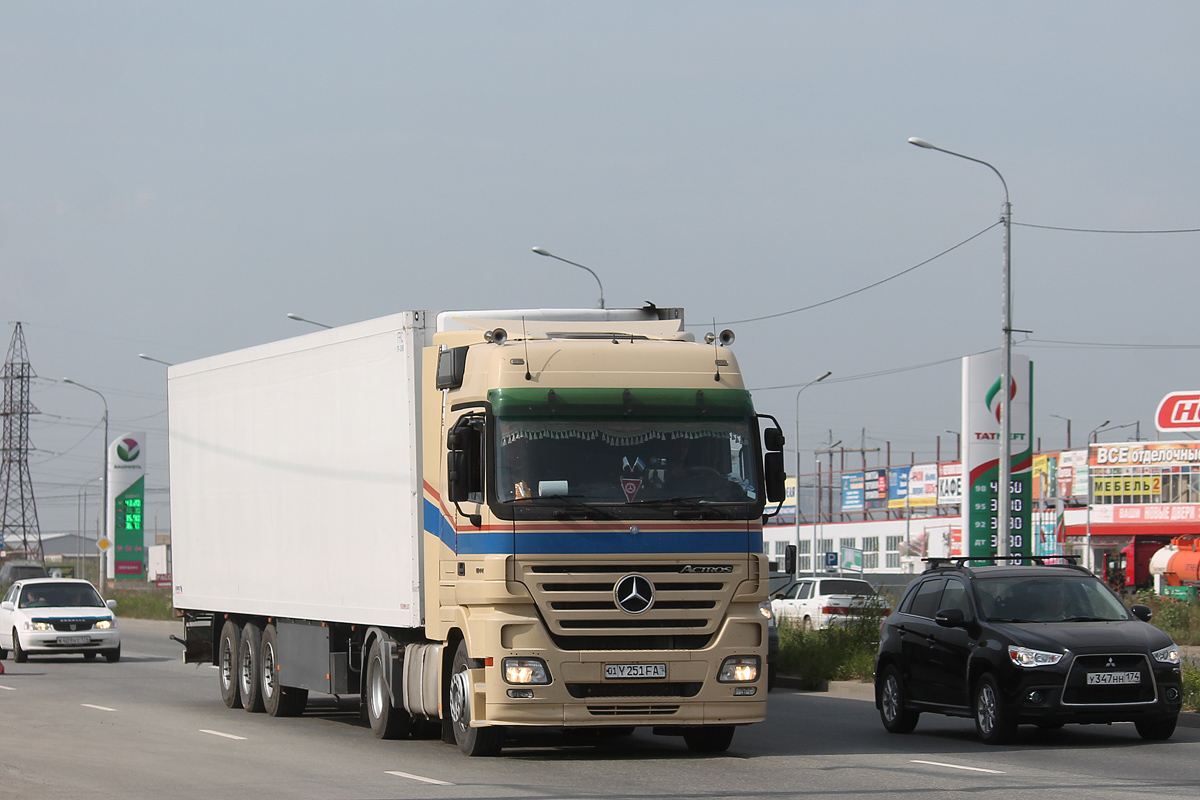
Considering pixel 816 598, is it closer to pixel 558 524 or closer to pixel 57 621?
pixel 57 621

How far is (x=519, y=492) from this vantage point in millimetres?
12977

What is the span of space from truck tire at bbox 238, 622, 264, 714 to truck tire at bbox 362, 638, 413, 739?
→ 130 inches

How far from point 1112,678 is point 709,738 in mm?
3563

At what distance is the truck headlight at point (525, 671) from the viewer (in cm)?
1281

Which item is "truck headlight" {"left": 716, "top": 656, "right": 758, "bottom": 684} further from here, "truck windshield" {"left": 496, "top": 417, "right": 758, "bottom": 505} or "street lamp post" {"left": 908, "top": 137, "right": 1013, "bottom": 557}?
"street lamp post" {"left": 908, "top": 137, "right": 1013, "bottom": 557}

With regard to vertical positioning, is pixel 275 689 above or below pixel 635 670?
below

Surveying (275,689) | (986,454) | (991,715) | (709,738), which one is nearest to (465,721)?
(709,738)

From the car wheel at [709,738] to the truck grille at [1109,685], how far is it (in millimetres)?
2961

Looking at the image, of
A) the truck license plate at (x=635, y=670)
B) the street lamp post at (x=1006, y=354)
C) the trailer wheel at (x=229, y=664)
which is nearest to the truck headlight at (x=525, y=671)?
the truck license plate at (x=635, y=670)

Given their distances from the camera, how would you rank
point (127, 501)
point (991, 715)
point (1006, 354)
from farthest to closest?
point (127, 501) → point (1006, 354) → point (991, 715)

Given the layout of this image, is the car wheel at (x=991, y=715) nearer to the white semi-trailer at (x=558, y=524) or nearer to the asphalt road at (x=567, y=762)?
the asphalt road at (x=567, y=762)

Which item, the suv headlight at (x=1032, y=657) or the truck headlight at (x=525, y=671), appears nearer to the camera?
the truck headlight at (x=525, y=671)

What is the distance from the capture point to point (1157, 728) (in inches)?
595

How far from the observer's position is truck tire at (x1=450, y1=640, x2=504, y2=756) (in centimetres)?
1346
